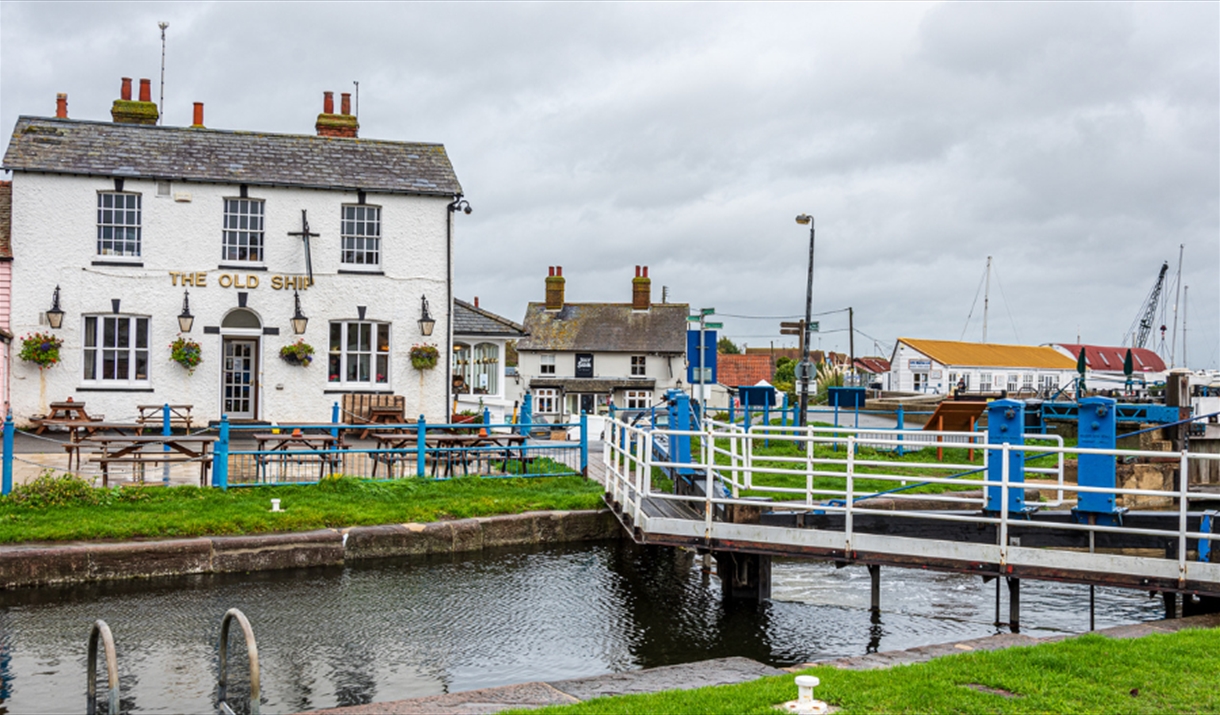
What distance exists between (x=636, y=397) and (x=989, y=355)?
36215 mm

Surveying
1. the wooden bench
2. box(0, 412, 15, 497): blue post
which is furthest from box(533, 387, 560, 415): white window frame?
box(0, 412, 15, 497): blue post

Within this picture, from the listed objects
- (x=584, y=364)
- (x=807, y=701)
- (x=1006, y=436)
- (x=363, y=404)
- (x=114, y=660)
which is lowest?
(x=807, y=701)

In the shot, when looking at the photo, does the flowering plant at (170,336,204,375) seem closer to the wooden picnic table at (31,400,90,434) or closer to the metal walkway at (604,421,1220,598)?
the wooden picnic table at (31,400,90,434)

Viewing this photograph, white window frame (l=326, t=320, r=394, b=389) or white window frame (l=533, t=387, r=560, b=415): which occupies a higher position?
white window frame (l=326, t=320, r=394, b=389)

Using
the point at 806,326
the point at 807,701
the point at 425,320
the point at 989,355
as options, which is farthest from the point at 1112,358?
the point at 807,701

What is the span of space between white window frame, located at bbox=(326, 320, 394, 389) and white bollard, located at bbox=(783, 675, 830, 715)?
67.1ft

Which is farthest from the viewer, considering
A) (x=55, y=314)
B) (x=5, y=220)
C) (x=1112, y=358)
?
(x=1112, y=358)

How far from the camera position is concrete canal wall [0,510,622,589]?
37.0ft

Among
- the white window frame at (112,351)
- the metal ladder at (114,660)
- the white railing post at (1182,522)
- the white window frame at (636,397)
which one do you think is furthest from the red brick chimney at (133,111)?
the white window frame at (636,397)

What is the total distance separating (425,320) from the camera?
2512cm

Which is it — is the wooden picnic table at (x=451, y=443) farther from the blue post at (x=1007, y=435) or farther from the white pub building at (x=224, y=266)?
the blue post at (x=1007, y=435)

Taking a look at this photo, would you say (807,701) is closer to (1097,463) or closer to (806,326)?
(1097,463)

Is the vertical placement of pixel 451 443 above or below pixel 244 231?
below

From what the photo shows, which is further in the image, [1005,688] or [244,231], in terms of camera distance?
[244,231]
